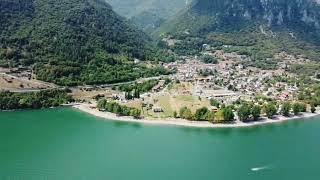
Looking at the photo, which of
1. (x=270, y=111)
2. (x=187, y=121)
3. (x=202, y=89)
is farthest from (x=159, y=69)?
(x=187, y=121)

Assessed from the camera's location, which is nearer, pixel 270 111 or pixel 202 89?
pixel 270 111

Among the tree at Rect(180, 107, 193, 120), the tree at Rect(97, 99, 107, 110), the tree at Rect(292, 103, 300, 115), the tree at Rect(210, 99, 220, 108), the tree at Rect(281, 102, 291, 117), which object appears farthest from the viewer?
the tree at Rect(97, 99, 107, 110)

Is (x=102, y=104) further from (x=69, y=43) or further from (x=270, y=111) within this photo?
(x=69, y=43)

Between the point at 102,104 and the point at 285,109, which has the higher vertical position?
the point at 102,104

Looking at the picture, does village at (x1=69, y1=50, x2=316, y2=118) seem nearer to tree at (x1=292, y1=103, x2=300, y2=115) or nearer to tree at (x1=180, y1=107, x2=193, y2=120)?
tree at (x1=180, y1=107, x2=193, y2=120)

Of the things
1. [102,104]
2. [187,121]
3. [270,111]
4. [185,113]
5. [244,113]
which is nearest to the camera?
[187,121]

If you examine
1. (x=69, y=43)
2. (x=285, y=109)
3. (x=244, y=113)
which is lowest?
Answer: (x=244, y=113)

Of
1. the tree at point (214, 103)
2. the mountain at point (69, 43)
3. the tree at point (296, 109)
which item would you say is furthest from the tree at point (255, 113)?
the mountain at point (69, 43)

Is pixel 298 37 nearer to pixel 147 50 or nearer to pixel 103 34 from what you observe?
pixel 147 50

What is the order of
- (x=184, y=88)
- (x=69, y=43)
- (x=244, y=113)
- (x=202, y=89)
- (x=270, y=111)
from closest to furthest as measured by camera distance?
1. (x=244, y=113)
2. (x=270, y=111)
3. (x=202, y=89)
4. (x=184, y=88)
5. (x=69, y=43)

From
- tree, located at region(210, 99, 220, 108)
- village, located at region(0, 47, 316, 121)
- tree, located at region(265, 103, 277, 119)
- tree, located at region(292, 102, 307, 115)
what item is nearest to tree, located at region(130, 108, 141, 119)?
village, located at region(0, 47, 316, 121)
